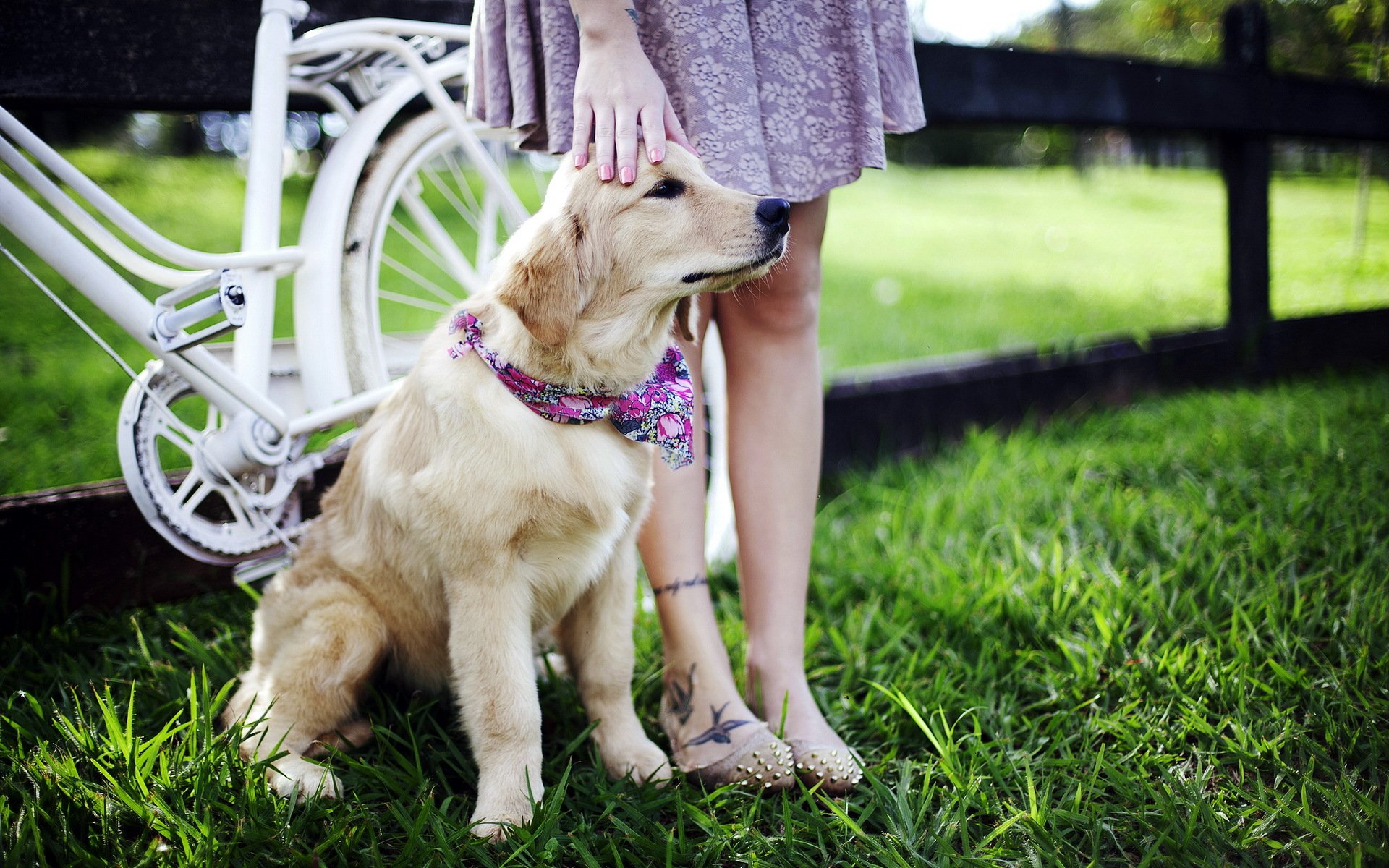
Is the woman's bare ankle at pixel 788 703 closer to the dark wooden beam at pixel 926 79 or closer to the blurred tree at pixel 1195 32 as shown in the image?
the dark wooden beam at pixel 926 79

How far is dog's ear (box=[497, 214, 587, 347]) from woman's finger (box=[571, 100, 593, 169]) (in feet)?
0.34

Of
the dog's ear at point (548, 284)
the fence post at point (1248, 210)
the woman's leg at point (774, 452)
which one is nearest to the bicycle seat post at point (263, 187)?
the dog's ear at point (548, 284)

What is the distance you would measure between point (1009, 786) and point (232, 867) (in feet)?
4.01

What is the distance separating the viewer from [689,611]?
172 centimetres

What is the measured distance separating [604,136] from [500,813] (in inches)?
43.1

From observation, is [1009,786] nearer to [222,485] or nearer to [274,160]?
[222,485]

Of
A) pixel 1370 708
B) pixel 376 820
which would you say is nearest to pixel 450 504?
pixel 376 820

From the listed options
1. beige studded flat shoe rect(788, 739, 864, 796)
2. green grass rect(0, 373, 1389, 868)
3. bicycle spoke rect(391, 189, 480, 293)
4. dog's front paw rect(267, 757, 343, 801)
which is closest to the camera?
green grass rect(0, 373, 1389, 868)

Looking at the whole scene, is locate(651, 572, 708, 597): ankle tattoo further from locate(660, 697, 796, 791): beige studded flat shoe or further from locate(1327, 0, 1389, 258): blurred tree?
locate(1327, 0, 1389, 258): blurred tree

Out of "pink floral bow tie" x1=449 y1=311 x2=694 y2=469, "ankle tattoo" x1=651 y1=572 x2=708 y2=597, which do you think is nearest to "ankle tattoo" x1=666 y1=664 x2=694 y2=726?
"ankle tattoo" x1=651 y1=572 x2=708 y2=597

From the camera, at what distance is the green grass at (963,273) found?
3447 mm

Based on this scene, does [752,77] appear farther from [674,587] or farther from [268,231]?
[268,231]

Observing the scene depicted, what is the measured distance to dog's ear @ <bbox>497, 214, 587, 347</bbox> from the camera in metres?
1.37

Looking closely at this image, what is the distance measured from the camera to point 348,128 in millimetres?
2025
